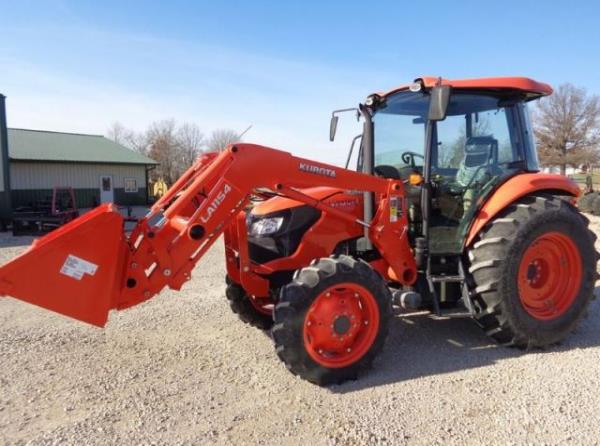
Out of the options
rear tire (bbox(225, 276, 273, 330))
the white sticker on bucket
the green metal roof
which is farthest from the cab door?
the green metal roof

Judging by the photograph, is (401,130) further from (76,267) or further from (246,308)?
(76,267)

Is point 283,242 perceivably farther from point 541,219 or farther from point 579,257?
point 579,257

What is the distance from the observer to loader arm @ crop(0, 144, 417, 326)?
10.5 ft

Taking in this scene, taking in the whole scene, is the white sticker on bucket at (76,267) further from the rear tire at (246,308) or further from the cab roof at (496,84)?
the cab roof at (496,84)

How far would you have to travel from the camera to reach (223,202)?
3.66 meters

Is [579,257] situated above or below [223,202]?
below

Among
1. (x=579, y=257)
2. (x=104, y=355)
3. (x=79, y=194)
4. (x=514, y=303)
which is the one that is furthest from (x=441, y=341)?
(x=79, y=194)

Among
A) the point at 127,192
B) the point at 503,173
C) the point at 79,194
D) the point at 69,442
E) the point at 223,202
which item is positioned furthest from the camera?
the point at 127,192

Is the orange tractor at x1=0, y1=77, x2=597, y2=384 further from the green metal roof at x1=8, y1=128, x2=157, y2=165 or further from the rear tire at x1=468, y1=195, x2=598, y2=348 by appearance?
the green metal roof at x1=8, y1=128, x2=157, y2=165

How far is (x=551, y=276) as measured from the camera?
4.62 m

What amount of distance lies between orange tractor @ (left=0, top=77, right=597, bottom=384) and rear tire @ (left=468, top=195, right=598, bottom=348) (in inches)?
0.5

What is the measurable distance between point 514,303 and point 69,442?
356 centimetres

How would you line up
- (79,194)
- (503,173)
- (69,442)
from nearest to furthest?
(69,442)
(503,173)
(79,194)

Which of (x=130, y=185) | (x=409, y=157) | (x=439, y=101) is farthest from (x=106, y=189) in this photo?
(x=439, y=101)
